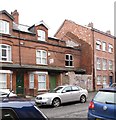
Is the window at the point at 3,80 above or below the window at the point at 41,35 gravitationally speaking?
below

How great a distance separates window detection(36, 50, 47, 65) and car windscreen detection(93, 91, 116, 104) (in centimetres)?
1931

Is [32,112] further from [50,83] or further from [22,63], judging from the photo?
[50,83]

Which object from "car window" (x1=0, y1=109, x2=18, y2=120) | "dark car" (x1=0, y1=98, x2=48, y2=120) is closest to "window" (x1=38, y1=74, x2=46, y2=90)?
"dark car" (x1=0, y1=98, x2=48, y2=120)

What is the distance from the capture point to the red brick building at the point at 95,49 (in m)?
33.5

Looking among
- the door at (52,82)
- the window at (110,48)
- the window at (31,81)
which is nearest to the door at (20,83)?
the window at (31,81)

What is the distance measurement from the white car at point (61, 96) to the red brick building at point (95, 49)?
15.2 meters

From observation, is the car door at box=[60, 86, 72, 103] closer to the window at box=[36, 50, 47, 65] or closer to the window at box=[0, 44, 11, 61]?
the window at box=[0, 44, 11, 61]

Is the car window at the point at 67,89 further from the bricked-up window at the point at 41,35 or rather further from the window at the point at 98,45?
the window at the point at 98,45

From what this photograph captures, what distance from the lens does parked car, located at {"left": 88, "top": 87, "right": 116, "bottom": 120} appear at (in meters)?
7.01

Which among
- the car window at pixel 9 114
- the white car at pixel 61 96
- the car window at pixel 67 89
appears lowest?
the white car at pixel 61 96

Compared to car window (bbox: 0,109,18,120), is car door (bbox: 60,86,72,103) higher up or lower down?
lower down

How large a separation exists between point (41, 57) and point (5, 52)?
4.91 meters

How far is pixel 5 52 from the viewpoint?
76.9ft

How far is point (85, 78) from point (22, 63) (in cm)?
1054
